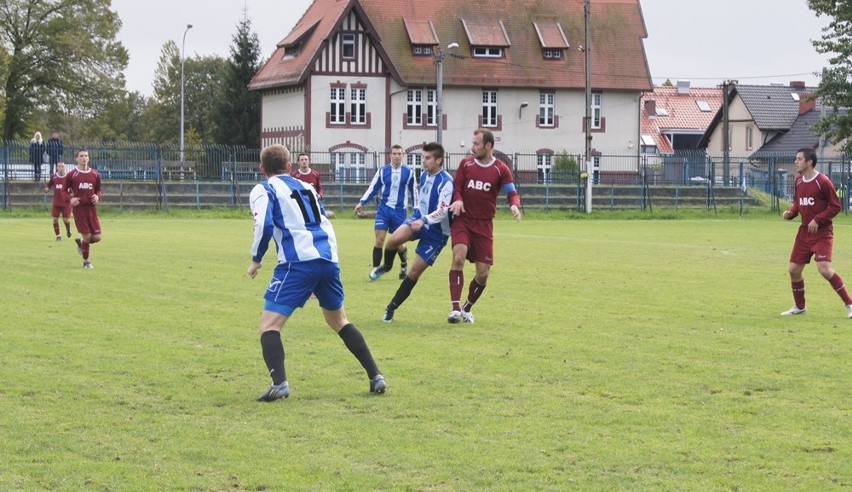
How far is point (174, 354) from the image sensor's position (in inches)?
433

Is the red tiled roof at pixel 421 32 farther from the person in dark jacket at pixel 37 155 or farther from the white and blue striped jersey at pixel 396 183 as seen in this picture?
the white and blue striped jersey at pixel 396 183

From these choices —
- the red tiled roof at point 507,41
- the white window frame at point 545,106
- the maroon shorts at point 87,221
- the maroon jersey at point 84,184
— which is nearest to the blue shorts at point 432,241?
the maroon shorts at point 87,221

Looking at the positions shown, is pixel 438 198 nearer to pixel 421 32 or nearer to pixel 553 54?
pixel 421 32

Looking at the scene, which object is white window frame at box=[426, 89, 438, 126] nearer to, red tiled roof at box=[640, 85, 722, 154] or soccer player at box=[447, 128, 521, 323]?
red tiled roof at box=[640, 85, 722, 154]

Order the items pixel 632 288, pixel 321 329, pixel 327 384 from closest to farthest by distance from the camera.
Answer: pixel 327 384 → pixel 321 329 → pixel 632 288

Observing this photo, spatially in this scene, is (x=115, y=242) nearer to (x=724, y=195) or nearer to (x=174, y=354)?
(x=174, y=354)

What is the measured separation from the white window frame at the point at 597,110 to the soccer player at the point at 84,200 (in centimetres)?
5070

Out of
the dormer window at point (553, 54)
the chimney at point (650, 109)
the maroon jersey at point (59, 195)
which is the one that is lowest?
the maroon jersey at point (59, 195)

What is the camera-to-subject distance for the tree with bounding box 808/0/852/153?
4841cm

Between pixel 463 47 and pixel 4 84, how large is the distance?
81.7ft

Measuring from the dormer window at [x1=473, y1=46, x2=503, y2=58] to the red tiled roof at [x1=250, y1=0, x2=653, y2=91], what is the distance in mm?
328

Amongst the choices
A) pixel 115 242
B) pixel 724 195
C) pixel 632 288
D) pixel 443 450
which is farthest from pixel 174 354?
pixel 724 195

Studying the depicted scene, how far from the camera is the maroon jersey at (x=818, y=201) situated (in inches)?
556

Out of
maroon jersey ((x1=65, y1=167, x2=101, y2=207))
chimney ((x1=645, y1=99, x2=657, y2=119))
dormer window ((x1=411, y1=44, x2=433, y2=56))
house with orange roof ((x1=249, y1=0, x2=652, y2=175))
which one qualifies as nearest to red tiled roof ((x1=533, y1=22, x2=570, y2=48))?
house with orange roof ((x1=249, y1=0, x2=652, y2=175))
